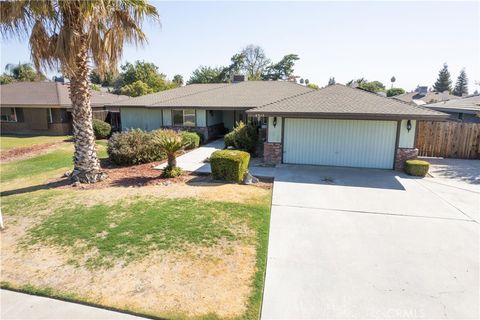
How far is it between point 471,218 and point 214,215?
20.2ft

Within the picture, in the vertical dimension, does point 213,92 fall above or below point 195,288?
above

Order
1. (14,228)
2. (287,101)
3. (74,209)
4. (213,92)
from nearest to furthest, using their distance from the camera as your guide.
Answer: (14,228), (74,209), (287,101), (213,92)

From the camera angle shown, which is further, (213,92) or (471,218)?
(213,92)

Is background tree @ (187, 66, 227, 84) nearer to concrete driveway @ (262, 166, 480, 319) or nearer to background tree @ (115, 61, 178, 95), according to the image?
background tree @ (115, 61, 178, 95)

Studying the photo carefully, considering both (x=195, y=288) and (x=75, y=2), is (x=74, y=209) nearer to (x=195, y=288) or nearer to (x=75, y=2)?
(x=195, y=288)

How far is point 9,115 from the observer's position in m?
24.6

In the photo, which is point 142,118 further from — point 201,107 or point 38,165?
point 38,165

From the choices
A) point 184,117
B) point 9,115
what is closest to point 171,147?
point 184,117

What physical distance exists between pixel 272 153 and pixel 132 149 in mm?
6042

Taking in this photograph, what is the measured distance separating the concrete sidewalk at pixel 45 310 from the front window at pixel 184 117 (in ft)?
51.2

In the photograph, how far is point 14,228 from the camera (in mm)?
6523

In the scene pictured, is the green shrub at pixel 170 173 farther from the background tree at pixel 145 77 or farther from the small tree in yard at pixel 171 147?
the background tree at pixel 145 77

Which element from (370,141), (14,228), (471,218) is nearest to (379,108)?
(370,141)

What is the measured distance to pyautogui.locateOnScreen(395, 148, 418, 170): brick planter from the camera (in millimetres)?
11211
